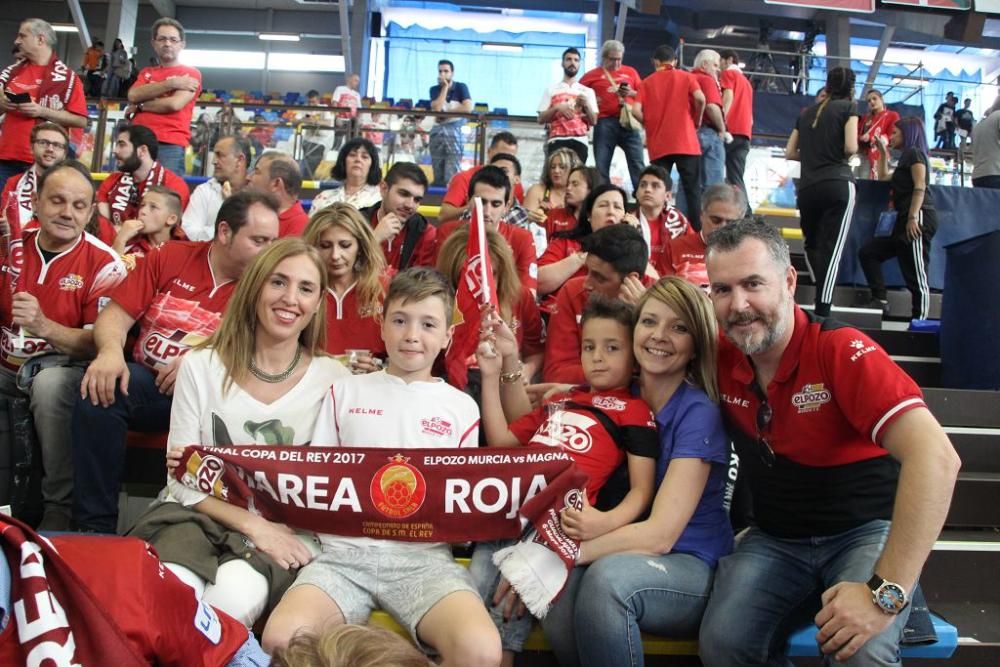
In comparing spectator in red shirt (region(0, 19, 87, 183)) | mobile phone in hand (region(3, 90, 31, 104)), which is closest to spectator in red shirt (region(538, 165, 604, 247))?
spectator in red shirt (region(0, 19, 87, 183))

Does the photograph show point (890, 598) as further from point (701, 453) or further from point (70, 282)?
point (70, 282)

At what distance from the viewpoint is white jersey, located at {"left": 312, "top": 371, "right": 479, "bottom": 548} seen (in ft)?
8.16

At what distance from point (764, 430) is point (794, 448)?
3.9 inches

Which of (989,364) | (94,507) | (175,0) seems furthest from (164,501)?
(175,0)

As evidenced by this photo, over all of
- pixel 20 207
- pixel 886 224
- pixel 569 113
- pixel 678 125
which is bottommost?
pixel 20 207

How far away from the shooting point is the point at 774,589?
223cm

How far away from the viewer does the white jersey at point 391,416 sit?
2486mm

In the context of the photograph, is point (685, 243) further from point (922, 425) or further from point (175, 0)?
point (175, 0)

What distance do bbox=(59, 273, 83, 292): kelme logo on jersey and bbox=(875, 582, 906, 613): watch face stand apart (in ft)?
10.3

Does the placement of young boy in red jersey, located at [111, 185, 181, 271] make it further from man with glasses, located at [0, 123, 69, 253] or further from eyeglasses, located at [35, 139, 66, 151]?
eyeglasses, located at [35, 139, 66, 151]

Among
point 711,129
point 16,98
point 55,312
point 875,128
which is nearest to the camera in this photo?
point 55,312

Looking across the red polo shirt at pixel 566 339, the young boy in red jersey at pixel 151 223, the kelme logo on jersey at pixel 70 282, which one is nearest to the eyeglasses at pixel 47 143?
the young boy in red jersey at pixel 151 223

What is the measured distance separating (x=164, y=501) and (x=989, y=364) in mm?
4308

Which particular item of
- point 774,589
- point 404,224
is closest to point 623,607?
point 774,589
